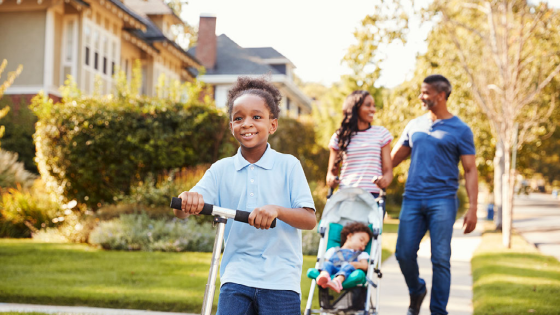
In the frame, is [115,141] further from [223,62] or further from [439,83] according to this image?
[223,62]

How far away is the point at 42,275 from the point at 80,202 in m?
6.30

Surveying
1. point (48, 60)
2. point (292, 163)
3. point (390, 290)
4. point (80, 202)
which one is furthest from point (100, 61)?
point (292, 163)

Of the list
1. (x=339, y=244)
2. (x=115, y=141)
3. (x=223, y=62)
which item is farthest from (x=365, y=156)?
(x=223, y=62)

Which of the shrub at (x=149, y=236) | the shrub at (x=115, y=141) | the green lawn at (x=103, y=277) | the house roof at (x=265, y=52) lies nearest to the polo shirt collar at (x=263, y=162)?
the green lawn at (x=103, y=277)

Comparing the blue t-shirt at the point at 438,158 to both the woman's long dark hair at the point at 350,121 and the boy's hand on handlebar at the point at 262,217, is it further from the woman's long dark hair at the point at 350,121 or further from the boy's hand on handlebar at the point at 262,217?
the boy's hand on handlebar at the point at 262,217

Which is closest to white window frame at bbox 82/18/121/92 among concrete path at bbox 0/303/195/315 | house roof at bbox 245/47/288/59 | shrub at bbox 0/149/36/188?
shrub at bbox 0/149/36/188

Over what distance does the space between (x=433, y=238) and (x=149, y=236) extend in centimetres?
699

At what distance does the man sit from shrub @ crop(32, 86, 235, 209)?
8.86m

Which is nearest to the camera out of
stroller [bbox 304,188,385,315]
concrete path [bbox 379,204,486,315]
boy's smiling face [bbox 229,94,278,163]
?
boy's smiling face [bbox 229,94,278,163]

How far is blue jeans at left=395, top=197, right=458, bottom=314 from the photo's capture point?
18.2 feet

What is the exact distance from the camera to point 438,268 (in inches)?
220

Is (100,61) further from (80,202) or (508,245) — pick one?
(508,245)

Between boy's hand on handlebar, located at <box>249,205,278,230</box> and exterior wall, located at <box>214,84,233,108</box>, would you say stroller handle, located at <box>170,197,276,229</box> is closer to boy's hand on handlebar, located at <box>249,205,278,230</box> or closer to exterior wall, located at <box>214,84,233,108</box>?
boy's hand on handlebar, located at <box>249,205,278,230</box>

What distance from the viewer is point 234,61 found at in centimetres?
4022
